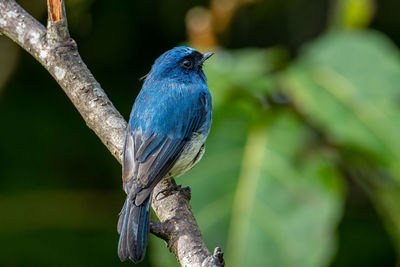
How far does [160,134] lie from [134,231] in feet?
2.54

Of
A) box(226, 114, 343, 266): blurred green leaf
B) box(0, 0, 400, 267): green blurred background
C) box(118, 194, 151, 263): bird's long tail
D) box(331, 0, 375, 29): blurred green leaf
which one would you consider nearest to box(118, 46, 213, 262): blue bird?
box(118, 194, 151, 263): bird's long tail

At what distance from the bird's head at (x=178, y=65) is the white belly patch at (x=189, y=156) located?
54 centimetres

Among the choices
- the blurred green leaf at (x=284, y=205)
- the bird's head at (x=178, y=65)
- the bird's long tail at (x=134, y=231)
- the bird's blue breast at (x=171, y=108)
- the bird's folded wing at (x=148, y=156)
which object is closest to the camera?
the bird's long tail at (x=134, y=231)

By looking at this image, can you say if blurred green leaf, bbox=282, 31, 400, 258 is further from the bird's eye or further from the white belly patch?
the white belly patch

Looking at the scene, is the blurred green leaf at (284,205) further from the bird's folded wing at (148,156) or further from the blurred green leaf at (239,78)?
the bird's folded wing at (148,156)

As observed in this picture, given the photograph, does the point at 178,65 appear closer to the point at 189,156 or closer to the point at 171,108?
the point at 171,108

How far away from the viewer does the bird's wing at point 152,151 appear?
2869 millimetres

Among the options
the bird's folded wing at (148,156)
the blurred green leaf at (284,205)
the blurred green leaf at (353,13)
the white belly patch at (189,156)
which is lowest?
the blurred green leaf at (284,205)

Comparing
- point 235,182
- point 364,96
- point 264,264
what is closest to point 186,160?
point 235,182

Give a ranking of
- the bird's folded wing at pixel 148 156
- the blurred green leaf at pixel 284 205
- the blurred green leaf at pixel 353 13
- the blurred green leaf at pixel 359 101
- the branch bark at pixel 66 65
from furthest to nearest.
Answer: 1. the blurred green leaf at pixel 353 13
2. the blurred green leaf at pixel 359 101
3. the blurred green leaf at pixel 284 205
4. the branch bark at pixel 66 65
5. the bird's folded wing at pixel 148 156

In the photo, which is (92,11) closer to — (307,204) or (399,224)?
(307,204)

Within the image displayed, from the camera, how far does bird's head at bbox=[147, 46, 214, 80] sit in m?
3.83

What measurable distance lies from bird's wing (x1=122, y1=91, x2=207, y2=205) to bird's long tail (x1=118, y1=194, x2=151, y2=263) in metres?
0.05

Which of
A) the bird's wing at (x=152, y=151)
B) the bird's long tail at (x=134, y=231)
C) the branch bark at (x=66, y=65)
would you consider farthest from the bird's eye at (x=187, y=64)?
the bird's long tail at (x=134, y=231)
